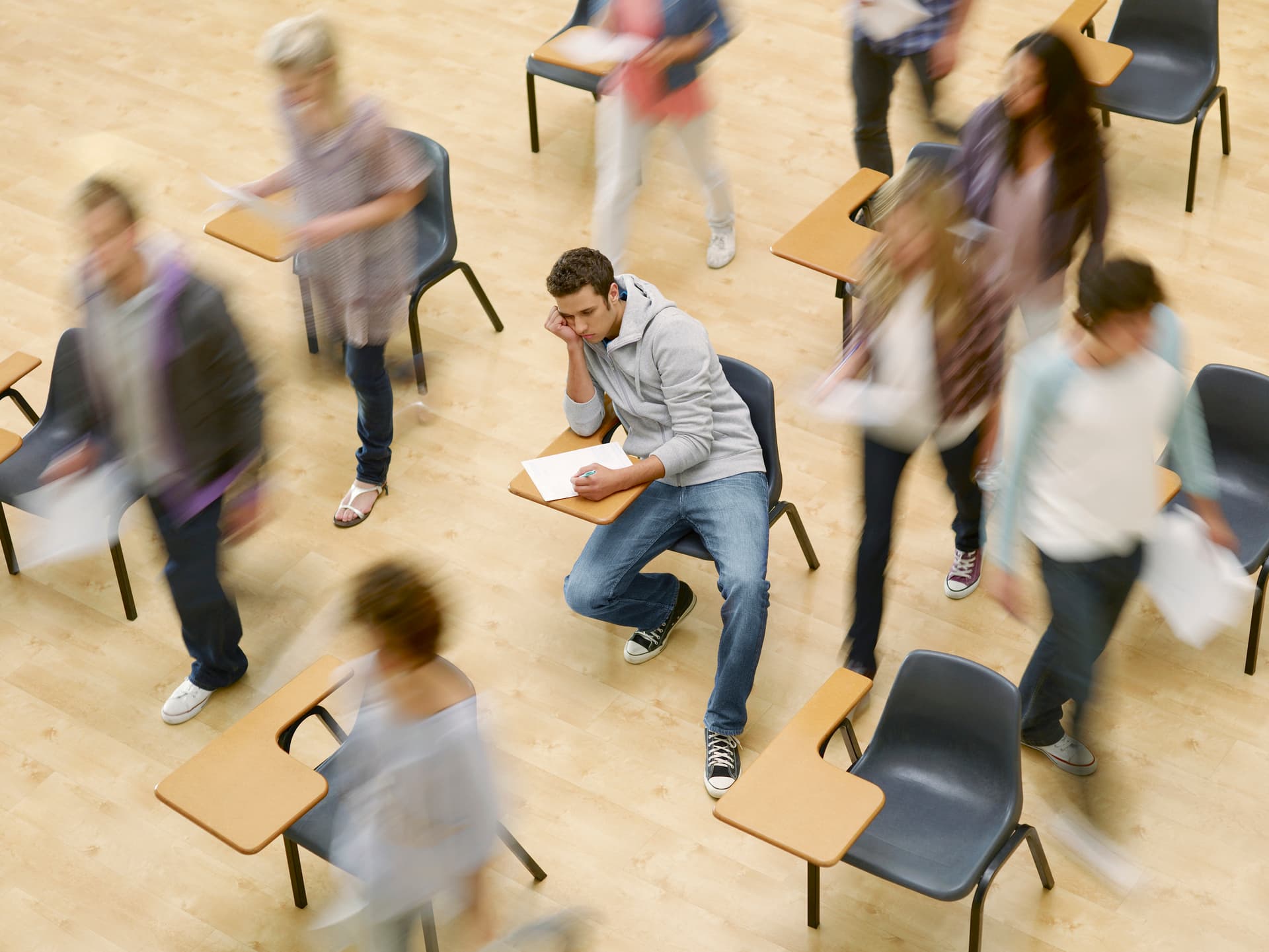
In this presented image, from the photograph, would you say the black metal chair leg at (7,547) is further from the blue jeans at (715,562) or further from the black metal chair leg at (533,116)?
the black metal chair leg at (533,116)

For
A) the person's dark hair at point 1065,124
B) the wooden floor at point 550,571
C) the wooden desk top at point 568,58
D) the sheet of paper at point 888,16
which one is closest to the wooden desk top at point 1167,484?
the wooden floor at point 550,571

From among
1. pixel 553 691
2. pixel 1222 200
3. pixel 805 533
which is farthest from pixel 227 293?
pixel 1222 200

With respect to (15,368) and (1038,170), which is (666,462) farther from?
(15,368)

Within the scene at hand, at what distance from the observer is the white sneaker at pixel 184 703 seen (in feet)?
15.7

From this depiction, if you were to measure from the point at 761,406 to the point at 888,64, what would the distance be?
1.99 meters

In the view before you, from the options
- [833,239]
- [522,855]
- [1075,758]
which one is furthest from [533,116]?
[1075,758]

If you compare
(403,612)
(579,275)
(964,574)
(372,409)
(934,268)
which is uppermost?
(934,268)

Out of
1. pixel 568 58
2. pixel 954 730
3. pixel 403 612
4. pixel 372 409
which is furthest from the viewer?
pixel 568 58

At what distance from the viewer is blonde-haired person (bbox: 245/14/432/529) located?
439cm

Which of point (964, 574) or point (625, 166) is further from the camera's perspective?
point (625, 166)

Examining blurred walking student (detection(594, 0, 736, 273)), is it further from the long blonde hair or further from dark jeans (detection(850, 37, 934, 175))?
the long blonde hair

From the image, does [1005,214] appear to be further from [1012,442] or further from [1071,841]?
[1071,841]

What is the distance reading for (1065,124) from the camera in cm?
432

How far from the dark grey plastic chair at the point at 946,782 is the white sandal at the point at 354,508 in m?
2.19
